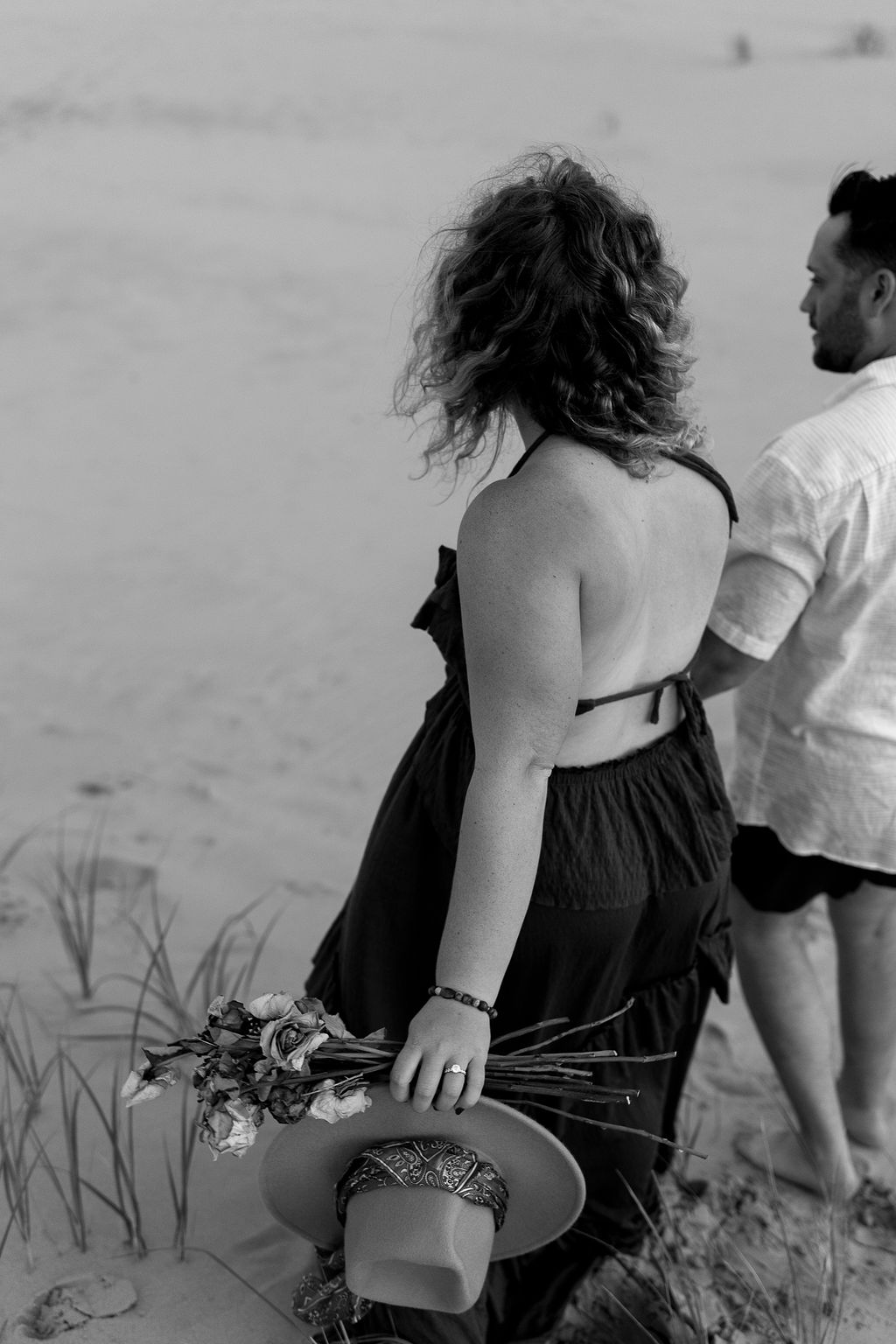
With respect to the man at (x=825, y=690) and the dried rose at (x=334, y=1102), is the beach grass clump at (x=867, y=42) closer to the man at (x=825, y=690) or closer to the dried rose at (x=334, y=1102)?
the man at (x=825, y=690)

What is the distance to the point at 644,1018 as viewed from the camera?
2008 millimetres

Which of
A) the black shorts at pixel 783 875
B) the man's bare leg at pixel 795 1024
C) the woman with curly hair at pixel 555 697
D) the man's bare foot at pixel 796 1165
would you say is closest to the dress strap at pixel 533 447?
the woman with curly hair at pixel 555 697

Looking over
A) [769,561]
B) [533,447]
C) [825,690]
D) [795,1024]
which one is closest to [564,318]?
[533,447]

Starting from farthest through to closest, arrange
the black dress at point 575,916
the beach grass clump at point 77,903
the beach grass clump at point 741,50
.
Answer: the beach grass clump at point 741,50 → the beach grass clump at point 77,903 → the black dress at point 575,916

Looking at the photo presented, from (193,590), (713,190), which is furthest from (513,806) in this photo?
(713,190)

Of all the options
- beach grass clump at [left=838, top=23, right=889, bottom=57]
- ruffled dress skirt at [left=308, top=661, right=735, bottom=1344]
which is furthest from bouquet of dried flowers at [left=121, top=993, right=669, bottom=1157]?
beach grass clump at [left=838, top=23, right=889, bottom=57]

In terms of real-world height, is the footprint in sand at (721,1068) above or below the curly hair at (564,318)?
below

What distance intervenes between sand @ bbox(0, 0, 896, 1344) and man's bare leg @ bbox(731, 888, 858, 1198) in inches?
6.3

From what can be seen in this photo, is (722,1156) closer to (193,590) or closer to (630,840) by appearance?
(630,840)

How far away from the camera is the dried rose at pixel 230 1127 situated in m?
1.53

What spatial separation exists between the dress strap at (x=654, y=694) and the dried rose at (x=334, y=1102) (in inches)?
20.6

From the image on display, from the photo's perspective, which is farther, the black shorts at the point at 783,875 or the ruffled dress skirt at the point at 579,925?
the black shorts at the point at 783,875

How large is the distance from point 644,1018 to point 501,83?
9.75m

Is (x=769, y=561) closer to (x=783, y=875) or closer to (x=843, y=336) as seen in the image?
(x=843, y=336)
